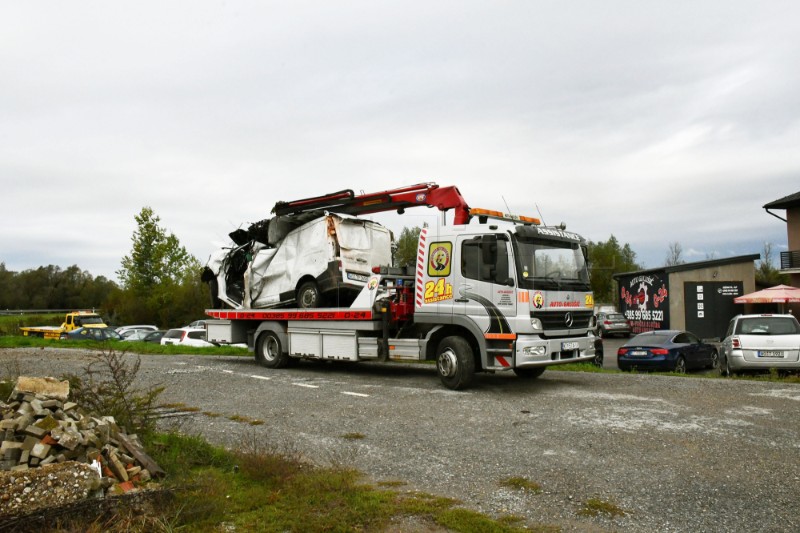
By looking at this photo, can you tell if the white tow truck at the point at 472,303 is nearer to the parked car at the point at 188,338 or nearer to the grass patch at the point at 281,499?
the grass patch at the point at 281,499

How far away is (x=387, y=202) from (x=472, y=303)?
12.9ft

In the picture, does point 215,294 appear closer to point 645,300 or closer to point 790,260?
point 645,300

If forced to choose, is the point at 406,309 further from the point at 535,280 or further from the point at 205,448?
the point at 205,448

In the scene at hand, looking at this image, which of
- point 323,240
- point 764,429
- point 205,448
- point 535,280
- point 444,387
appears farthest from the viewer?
point 323,240

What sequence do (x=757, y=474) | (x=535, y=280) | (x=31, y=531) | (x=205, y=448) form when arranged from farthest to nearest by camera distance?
(x=535, y=280), (x=205, y=448), (x=757, y=474), (x=31, y=531)

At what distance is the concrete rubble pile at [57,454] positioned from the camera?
4.57 metres

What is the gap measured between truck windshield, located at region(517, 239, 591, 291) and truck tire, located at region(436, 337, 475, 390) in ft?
4.92

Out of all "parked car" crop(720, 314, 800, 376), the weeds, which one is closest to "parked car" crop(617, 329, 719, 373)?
"parked car" crop(720, 314, 800, 376)

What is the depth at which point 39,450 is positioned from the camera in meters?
5.03

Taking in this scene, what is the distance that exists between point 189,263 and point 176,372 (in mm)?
31881

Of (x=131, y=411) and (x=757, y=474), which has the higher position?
(x=131, y=411)

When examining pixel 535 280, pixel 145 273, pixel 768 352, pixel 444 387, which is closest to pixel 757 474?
pixel 535 280

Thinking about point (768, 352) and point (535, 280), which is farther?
point (768, 352)

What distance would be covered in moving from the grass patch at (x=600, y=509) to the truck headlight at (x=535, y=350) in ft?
16.5
